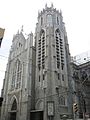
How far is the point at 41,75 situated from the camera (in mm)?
30141

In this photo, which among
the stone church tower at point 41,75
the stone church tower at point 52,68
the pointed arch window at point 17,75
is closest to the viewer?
the stone church tower at point 52,68

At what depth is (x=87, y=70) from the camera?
41.1 m

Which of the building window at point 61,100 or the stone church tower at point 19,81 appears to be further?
the stone church tower at point 19,81

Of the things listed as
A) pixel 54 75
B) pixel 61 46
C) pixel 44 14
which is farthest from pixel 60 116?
pixel 44 14

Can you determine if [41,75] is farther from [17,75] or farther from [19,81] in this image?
[17,75]

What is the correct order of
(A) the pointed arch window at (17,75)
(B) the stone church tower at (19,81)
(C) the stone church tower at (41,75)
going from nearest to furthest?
1. (C) the stone church tower at (41,75)
2. (B) the stone church tower at (19,81)
3. (A) the pointed arch window at (17,75)

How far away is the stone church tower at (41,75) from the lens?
2650 cm

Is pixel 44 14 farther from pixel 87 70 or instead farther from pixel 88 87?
pixel 88 87

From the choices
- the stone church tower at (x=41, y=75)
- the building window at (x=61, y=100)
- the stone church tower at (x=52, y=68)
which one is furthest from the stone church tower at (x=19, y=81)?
the building window at (x=61, y=100)

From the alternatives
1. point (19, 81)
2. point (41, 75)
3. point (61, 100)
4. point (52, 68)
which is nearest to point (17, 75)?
point (19, 81)

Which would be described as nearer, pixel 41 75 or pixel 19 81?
pixel 41 75

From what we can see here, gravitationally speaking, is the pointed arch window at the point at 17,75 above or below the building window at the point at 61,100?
above

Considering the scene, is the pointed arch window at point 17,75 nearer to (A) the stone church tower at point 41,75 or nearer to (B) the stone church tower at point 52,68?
(A) the stone church tower at point 41,75

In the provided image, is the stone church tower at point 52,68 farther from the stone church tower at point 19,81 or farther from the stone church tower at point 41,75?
the stone church tower at point 19,81
